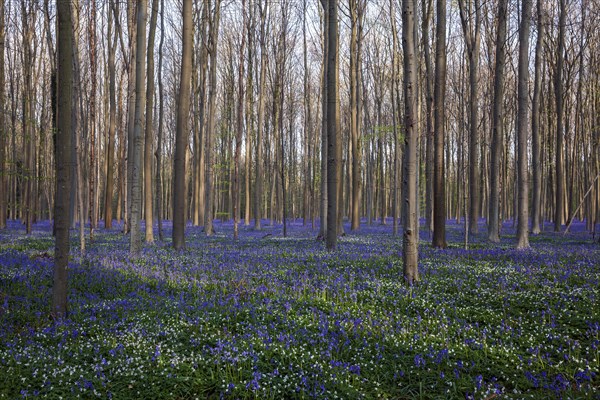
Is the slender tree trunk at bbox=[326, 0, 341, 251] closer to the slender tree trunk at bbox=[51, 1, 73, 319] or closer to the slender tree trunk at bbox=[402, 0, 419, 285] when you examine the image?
the slender tree trunk at bbox=[402, 0, 419, 285]

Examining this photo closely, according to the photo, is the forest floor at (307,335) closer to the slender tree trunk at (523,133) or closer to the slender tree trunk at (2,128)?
the slender tree trunk at (523,133)

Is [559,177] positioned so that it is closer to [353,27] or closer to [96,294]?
[353,27]

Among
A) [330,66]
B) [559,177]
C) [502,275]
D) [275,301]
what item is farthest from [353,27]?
[275,301]

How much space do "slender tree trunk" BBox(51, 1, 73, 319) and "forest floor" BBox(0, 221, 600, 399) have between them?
457 mm

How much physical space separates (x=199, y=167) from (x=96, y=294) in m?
21.5

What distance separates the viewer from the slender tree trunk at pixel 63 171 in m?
5.93

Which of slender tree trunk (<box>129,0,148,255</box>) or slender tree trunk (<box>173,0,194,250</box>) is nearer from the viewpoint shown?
slender tree trunk (<box>129,0,148,255</box>)

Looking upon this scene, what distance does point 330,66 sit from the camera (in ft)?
42.9

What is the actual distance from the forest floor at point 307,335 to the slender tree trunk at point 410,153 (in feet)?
1.66

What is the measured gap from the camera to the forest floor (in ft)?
13.6

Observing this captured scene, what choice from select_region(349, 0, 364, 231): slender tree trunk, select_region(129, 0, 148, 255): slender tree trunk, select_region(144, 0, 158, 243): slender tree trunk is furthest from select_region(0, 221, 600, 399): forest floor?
select_region(349, 0, 364, 231): slender tree trunk

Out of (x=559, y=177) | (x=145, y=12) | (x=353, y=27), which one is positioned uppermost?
(x=353, y=27)

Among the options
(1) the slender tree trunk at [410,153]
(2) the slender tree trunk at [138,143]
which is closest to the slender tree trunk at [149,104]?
(2) the slender tree trunk at [138,143]

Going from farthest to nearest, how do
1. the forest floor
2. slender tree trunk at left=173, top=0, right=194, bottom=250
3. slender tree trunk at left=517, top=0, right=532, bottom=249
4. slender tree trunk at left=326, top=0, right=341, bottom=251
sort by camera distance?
slender tree trunk at left=173, top=0, right=194, bottom=250, slender tree trunk at left=517, top=0, right=532, bottom=249, slender tree trunk at left=326, top=0, right=341, bottom=251, the forest floor
